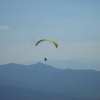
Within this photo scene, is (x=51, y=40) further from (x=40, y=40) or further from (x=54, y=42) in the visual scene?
(x=40, y=40)

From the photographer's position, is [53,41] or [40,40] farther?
[40,40]

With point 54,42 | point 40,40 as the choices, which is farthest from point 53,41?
point 40,40

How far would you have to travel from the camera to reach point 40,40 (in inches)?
1699

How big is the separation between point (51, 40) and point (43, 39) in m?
2.48

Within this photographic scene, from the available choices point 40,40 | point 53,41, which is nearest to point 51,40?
point 53,41

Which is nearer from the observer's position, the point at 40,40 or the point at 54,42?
the point at 54,42

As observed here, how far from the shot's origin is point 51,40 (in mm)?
39625

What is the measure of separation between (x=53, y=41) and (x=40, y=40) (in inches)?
166

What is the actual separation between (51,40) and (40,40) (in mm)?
4346

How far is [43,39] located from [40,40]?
6.46 ft

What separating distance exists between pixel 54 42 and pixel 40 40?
417 cm

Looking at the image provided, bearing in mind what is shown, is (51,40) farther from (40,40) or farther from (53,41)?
(40,40)

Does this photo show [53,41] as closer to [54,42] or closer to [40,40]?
[54,42]
